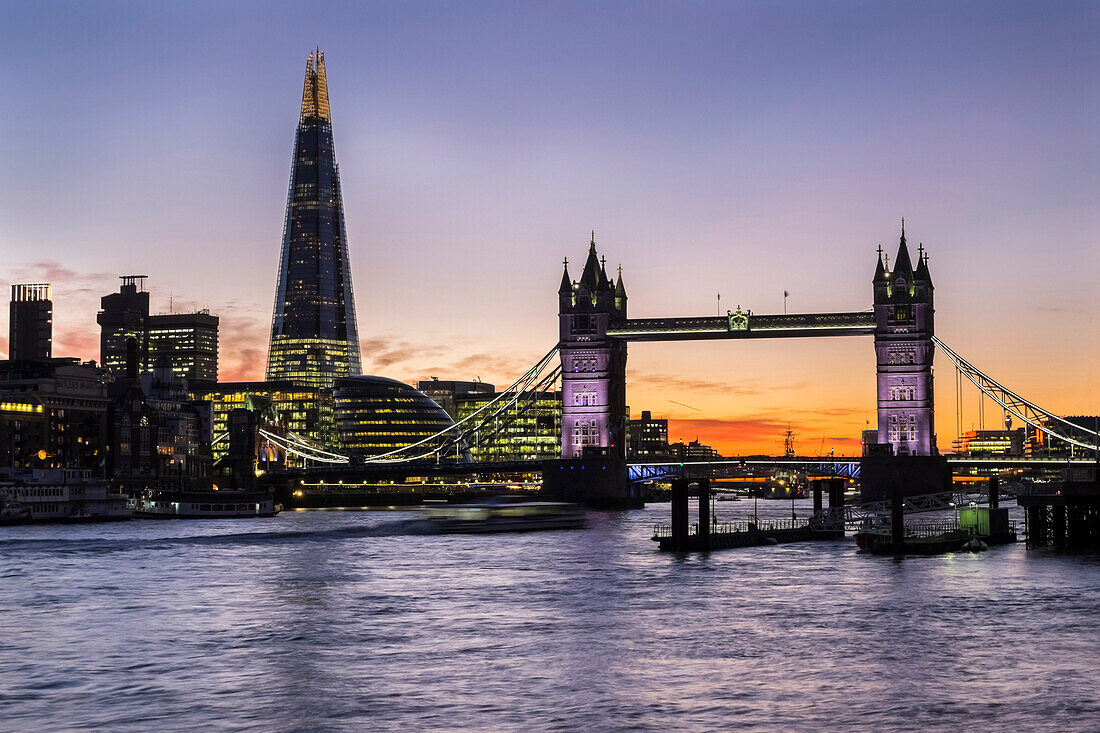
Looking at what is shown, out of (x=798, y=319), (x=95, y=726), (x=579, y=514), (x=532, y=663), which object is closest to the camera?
(x=95, y=726)

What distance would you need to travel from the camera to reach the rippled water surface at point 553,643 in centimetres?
4009

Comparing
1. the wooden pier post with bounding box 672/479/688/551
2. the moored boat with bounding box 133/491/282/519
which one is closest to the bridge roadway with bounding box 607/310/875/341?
the moored boat with bounding box 133/491/282/519

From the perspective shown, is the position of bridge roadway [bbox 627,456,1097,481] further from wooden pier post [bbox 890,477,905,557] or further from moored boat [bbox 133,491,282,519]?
wooden pier post [bbox 890,477,905,557]

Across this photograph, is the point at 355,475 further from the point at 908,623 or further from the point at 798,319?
the point at 908,623

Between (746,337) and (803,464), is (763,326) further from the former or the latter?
(803,464)

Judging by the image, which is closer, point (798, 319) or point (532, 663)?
point (532, 663)

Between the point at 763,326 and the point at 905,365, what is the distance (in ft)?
64.1

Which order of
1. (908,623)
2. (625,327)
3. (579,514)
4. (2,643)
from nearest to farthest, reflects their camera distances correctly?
(2,643)
(908,623)
(579,514)
(625,327)

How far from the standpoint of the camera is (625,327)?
184250 millimetres

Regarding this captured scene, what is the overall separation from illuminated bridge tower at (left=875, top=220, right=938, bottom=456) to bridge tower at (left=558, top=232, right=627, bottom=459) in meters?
33.0

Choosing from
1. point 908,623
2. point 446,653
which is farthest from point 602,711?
point 908,623

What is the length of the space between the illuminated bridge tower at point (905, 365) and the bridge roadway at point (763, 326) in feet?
10.6

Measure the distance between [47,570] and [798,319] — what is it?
10769cm

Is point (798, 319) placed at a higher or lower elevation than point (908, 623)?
higher
